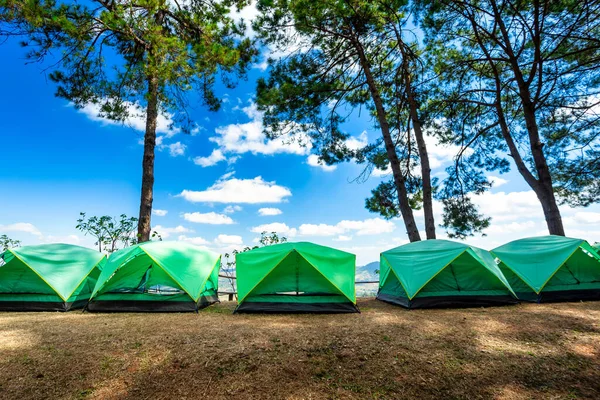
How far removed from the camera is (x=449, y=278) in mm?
7180

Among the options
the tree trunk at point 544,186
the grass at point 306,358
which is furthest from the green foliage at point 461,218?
the grass at point 306,358

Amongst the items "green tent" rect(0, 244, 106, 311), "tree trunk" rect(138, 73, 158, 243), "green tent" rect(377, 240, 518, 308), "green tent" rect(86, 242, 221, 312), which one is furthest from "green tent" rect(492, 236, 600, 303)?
"green tent" rect(0, 244, 106, 311)

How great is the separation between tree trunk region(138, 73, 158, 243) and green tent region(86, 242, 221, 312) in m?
2.02

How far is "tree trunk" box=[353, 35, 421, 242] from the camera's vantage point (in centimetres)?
1012

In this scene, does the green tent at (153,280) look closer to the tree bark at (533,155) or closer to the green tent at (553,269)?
the green tent at (553,269)

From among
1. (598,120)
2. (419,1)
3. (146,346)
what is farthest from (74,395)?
(598,120)

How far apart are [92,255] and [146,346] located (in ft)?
17.2

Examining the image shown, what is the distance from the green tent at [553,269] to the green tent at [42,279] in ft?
35.8

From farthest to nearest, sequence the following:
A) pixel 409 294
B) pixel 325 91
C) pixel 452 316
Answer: pixel 325 91 → pixel 409 294 → pixel 452 316

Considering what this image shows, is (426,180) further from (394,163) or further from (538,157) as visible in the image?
(538,157)

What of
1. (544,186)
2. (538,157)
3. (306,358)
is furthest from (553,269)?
(306,358)

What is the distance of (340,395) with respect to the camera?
2.87 meters

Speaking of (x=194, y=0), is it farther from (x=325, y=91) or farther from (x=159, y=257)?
(x=159, y=257)

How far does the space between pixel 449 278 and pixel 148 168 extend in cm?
944
